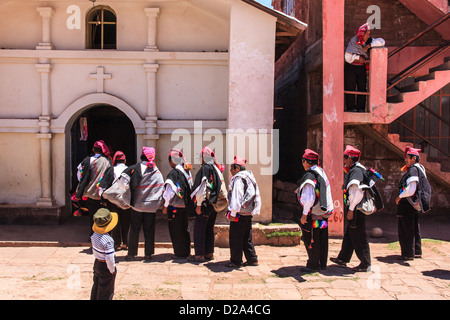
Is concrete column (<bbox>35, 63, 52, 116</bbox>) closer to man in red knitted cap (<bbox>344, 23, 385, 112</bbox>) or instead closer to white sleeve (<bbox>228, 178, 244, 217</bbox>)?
white sleeve (<bbox>228, 178, 244, 217</bbox>)

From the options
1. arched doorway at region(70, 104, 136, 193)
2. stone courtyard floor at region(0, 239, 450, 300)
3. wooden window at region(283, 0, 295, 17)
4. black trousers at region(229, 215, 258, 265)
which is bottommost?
stone courtyard floor at region(0, 239, 450, 300)

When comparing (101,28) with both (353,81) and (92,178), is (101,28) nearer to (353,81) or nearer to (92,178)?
(92,178)

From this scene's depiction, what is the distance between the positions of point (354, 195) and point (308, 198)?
805 mm

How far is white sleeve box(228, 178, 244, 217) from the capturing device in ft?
23.5

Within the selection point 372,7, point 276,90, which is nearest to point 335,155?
point 372,7

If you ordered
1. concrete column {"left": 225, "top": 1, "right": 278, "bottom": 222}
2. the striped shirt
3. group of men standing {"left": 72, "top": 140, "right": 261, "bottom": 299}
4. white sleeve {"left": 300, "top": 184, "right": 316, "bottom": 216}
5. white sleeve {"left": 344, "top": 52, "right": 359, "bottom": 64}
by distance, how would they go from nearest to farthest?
the striped shirt < white sleeve {"left": 300, "top": 184, "right": 316, "bottom": 216} < group of men standing {"left": 72, "top": 140, "right": 261, "bottom": 299} < concrete column {"left": 225, "top": 1, "right": 278, "bottom": 222} < white sleeve {"left": 344, "top": 52, "right": 359, "bottom": 64}

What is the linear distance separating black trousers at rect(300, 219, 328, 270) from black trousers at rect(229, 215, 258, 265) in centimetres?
92

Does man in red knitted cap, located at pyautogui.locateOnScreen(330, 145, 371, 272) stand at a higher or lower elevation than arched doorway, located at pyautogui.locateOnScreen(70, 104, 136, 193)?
lower

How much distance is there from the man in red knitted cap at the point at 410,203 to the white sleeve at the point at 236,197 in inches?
116

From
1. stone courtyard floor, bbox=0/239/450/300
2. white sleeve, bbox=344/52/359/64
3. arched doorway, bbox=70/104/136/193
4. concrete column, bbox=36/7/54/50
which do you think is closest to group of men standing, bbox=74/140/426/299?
stone courtyard floor, bbox=0/239/450/300

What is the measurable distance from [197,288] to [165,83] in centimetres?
502

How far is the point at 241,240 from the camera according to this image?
24.2 feet

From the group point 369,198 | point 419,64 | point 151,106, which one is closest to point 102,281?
point 369,198

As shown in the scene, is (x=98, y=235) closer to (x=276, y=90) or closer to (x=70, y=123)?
(x=70, y=123)
